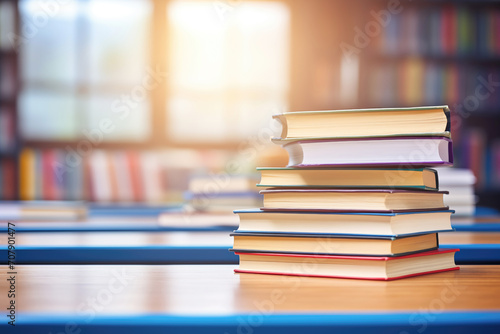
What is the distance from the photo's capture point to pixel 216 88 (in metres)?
4.27

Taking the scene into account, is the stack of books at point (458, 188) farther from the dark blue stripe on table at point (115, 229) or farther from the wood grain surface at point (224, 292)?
the wood grain surface at point (224, 292)

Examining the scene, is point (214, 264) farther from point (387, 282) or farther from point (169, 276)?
point (387, 282)

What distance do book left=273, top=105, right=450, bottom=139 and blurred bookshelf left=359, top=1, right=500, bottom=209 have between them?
3.28m

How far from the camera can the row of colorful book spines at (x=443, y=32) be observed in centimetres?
390

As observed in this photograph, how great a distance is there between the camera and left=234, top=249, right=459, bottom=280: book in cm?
64

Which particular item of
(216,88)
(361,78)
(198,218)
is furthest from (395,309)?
(216,88)

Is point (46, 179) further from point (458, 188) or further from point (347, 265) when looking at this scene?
point (347, 265)

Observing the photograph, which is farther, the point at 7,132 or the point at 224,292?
the point at 7,132

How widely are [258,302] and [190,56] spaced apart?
12.8ft

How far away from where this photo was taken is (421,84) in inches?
155

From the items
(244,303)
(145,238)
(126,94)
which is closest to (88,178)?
(126,94)

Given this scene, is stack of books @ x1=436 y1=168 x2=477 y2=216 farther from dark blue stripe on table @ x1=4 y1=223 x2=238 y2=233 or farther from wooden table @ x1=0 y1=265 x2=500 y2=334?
wooden table @ x1=0 y1=265 x2=500 y2=334

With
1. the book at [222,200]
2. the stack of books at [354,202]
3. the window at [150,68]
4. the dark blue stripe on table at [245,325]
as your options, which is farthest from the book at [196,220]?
the window at [150,68]

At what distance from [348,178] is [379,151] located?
47mm
